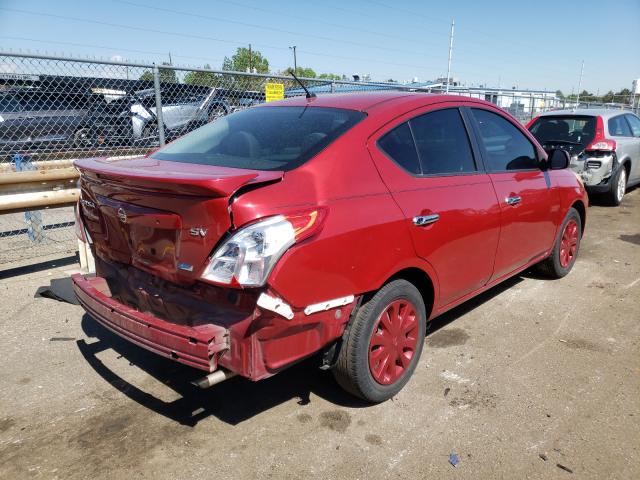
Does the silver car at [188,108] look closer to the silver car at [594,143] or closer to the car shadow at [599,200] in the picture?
the silver car at [594,143]

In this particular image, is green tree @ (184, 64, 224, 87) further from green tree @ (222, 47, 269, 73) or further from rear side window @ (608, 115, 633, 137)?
green tree @ (222, 47, 269, 73)

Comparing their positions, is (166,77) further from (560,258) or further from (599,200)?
(599,200)

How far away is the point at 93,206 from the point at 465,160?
243 centimetres

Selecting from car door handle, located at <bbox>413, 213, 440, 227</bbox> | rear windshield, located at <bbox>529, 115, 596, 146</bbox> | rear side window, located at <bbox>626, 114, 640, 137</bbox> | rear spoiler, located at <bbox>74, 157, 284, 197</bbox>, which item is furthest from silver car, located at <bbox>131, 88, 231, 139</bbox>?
rear side window, located at <bbox>626, 114, 640, 137</bbox>

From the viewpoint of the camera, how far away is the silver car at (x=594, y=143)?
8.06 meters

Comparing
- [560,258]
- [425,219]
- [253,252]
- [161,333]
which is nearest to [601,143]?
[560,258]

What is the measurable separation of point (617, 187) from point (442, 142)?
6.81 meters

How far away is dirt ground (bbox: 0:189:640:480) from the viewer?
2.43 m

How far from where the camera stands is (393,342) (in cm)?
290

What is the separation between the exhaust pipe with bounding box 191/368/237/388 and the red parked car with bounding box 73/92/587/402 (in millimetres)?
10

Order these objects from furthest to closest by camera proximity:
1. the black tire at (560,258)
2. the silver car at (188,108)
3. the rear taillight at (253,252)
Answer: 1. the silver car at (188,108)
2. the black tire at (560,258)
3. the rear taillight at (253,252)

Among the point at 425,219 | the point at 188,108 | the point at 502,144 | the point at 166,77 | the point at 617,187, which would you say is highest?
the point at 166,77

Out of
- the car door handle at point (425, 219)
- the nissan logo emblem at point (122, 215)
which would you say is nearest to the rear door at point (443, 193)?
the car door handle at point (425, 219)

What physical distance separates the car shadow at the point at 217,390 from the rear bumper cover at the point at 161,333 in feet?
2.00
